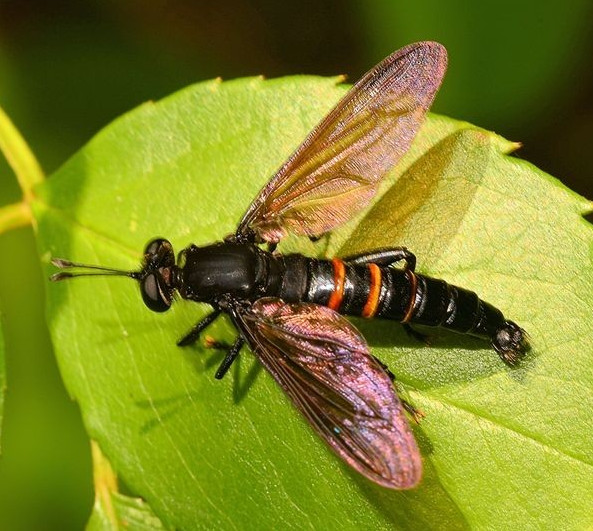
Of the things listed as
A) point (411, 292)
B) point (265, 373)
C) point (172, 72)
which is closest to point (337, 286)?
point (411, 292)

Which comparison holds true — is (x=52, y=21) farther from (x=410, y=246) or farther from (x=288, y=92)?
(x=410, y=246)

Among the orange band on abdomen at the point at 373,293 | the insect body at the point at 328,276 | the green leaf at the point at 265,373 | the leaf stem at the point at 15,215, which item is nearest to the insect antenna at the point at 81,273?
the insect body at the point at 328,276

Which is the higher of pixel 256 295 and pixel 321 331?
pixel 256 295

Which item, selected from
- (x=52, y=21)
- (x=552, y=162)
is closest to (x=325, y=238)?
(x=552, y=162)

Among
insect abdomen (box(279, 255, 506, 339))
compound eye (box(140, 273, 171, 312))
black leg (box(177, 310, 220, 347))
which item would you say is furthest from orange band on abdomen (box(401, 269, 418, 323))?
compound eye (box(140, 273, 171, 312))

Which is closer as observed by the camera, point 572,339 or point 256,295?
point 572,339
